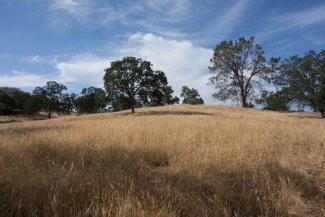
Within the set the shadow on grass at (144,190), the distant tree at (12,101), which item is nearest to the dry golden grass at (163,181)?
the shadow on grass at (144,190)

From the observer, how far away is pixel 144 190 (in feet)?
12.6

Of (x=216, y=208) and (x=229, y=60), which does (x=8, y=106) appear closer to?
(x=229, y=60)

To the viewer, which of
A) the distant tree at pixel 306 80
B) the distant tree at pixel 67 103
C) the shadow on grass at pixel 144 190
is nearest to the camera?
the shadow on grass at pixel 144 190

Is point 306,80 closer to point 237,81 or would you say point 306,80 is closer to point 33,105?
point 237,81

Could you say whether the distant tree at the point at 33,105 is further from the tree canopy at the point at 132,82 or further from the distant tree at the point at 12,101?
the tree canopy at the point at 132,82

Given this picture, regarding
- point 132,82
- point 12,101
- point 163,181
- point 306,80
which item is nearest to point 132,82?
point 132,82

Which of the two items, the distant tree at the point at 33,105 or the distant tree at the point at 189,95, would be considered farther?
the distant tree at the point at 189,95

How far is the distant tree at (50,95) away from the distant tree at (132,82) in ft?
122

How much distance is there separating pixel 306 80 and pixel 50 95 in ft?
203

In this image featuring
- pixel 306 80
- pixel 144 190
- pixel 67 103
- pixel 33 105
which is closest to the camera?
pixel 144 190

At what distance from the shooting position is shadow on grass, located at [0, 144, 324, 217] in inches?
129

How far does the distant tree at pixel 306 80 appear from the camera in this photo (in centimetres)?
3347

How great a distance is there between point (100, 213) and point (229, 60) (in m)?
49.5

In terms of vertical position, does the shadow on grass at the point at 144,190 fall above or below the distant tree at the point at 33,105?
Result: below
